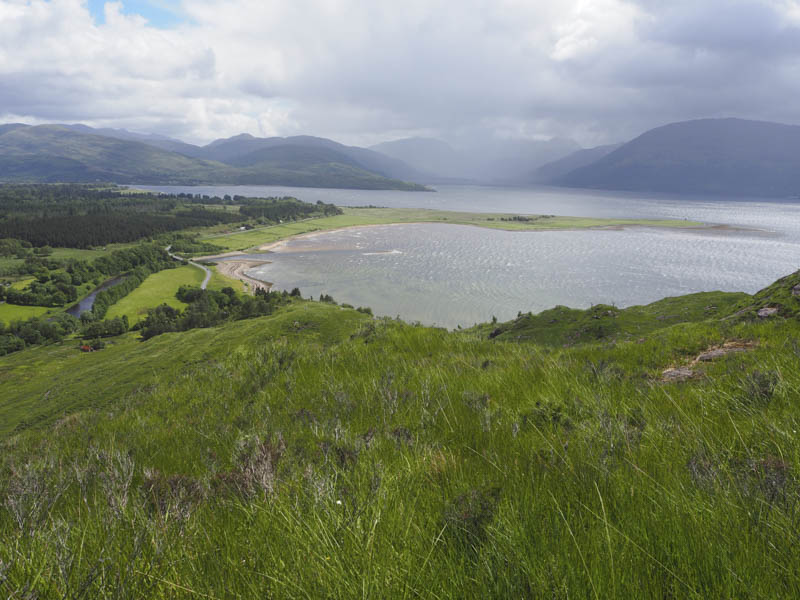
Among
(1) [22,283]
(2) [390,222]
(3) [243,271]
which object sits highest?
(2) [390,222]

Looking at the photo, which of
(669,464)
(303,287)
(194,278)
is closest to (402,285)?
(303,287)

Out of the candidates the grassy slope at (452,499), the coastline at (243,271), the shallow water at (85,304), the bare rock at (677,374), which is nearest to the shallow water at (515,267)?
the coastline at (243,271)

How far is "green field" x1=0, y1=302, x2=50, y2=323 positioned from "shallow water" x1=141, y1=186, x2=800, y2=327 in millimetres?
50567

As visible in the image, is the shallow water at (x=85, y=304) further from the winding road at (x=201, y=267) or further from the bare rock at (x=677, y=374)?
the bare rock at (x=677, y=374)

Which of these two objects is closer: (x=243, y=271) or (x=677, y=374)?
(x=677, y=374)

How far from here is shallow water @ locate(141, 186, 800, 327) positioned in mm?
76562

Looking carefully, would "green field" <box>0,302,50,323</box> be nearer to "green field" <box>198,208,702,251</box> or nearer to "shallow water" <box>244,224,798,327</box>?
"shallow water" <box>244,224,798,327</box>

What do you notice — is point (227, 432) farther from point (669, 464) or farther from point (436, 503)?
point (669, 464)

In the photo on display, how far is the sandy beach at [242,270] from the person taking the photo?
9281cm

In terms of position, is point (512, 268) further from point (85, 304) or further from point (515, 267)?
point (85, 304)

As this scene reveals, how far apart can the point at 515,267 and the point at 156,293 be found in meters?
95.9

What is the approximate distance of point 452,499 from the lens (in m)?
1.99

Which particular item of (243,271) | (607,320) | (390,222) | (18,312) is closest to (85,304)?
(18,312)

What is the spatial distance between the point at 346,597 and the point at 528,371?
4115 mm
